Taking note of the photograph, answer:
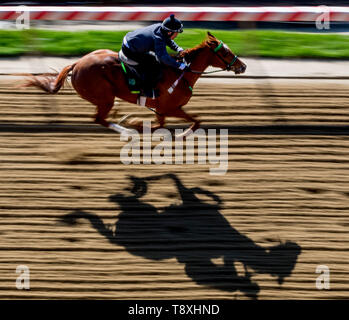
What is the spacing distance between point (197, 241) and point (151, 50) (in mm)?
2641

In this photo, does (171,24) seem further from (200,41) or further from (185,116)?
(200,41)

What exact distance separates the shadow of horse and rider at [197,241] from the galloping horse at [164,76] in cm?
139

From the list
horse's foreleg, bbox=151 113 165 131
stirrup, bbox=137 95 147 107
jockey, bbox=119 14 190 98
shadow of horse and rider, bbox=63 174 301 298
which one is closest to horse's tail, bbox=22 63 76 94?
jockey, bbox=119 14 190 98

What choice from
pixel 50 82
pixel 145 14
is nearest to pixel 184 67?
pixel 50 82

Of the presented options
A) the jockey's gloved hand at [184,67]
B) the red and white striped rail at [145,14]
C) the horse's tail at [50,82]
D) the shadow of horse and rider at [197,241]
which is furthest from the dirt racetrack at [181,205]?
the red and white striped rail at [145,14]

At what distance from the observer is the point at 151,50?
731cm

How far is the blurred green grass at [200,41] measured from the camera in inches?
403

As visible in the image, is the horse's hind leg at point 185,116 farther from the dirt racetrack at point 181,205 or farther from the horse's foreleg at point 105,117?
the horse's foreleg at point 105,117

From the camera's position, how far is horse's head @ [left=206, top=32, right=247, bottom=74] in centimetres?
744

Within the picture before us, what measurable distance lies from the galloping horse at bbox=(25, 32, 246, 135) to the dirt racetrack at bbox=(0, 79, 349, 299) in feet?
2.55

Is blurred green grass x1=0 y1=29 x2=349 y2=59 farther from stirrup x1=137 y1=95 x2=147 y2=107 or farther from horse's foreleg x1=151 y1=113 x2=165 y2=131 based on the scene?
stirrup x1=137 y1=95 x2=147 y2=107

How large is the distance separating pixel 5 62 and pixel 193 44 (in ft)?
11.5

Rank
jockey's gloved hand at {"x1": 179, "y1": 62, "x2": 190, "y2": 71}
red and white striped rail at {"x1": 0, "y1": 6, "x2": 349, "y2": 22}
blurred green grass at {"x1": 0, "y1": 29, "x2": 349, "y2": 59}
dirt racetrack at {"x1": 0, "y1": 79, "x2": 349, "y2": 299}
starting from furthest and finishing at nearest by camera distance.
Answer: blurred green grass at {"x1": 0, "y1": 29, "x2": 349, "y2": 59} < red and white striped rail at {"x1": 0, "y1": 6, "x2": 349, "y2": 22} < jockey's gloved hand at {"x1": 179, "y1": 62, "x2": 190, "y2": 71} < dirt racetrack at {"x1": 0, "y1": 79, "x2": 349, "y2": 299}

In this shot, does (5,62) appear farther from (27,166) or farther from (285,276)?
(285,276)
